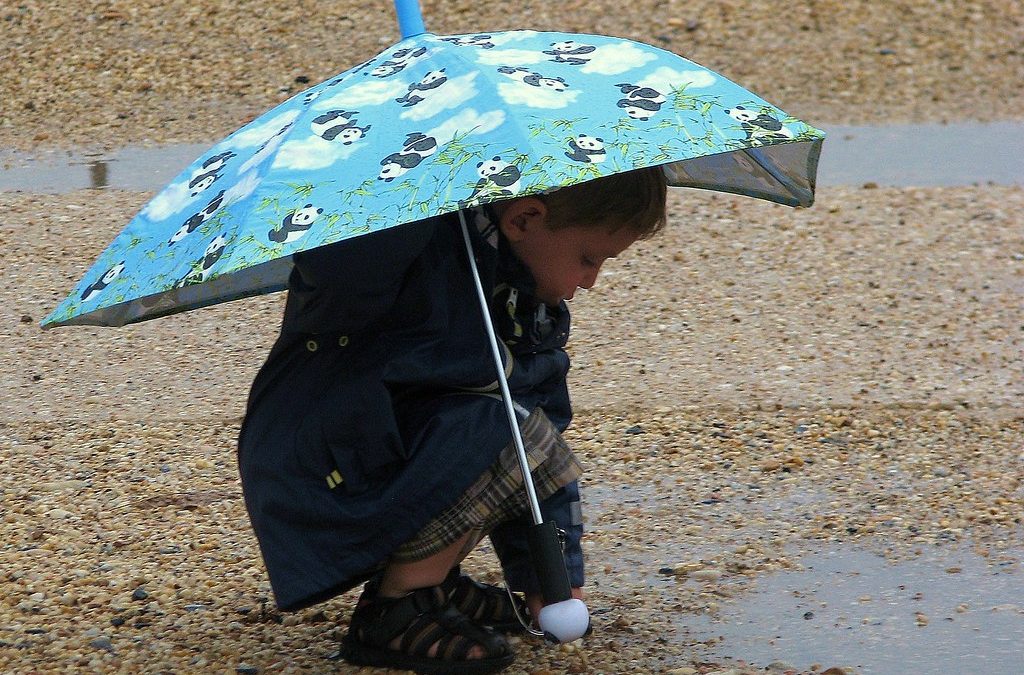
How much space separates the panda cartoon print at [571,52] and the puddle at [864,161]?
415 centimetres

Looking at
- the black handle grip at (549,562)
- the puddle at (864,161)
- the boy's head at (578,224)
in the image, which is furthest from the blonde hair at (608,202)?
the puddle at (864,161)

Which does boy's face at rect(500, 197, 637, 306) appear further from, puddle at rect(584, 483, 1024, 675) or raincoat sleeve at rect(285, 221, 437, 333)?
puddle at rect(584, 483, 1024, 675)

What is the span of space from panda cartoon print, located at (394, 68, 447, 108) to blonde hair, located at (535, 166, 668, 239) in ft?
0.99

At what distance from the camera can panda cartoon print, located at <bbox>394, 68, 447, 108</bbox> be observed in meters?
2.57

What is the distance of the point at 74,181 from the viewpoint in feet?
22.7

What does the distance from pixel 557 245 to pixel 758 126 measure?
1.55ft

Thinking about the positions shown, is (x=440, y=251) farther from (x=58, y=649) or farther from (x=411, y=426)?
(x=58, y=649)

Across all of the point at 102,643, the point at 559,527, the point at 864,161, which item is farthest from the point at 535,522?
the point at 864,161

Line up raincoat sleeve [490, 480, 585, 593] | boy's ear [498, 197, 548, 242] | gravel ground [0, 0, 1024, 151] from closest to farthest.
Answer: boy's ear [498, 197, 548, 242] → raincoat sleeve [490, 480, 585, 593] → gravel ground [0, 0, 1024, 151]

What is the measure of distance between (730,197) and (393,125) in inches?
170

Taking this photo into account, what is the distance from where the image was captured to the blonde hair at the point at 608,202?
108 inches

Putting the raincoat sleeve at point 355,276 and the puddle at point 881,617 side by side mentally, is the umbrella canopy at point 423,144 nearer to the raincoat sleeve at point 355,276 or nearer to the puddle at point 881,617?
the raincoat sleeve at point 355,276

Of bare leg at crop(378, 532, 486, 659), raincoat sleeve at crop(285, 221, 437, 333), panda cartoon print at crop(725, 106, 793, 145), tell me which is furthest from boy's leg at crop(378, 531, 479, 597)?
panda cartoon print at crop(725, 106, 793, 145)

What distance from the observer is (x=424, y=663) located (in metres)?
2.79
